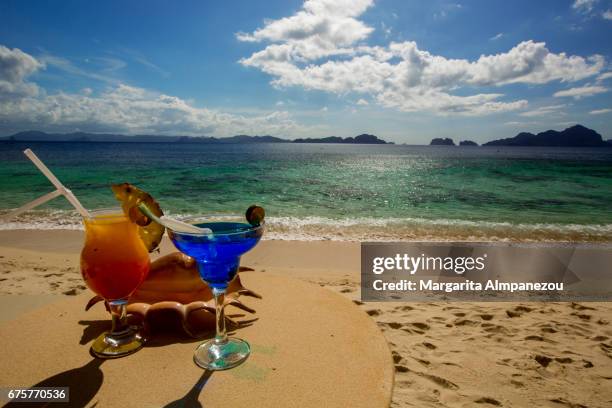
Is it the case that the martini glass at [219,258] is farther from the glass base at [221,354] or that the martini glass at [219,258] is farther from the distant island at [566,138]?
the distant island at [566,138]

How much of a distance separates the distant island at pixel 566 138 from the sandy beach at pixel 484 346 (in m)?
131

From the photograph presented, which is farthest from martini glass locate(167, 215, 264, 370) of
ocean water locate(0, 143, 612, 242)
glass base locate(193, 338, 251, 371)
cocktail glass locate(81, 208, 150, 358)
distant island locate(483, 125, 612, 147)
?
distant island locate(483, 125, 612, 147)

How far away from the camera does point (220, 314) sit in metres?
1.09

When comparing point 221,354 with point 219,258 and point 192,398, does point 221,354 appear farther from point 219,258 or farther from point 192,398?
point 219,258

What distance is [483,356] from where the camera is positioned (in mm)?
2918

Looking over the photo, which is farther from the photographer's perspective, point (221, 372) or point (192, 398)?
point (221, 372)

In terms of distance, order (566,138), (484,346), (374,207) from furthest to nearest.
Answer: (566,138)
(374,207)
(484,346)

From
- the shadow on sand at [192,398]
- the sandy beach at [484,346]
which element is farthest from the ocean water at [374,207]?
the shadow on sand at [192,398]

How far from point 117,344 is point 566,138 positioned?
136m

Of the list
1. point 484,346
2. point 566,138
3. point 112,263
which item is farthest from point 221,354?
point 566,138

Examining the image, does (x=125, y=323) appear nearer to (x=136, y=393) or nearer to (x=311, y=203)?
(x=136, y=393)

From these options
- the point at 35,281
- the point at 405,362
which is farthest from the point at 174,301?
the point at 35,281

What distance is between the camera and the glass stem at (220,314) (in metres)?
1.07

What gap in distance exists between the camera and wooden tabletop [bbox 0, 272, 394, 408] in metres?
0.89
